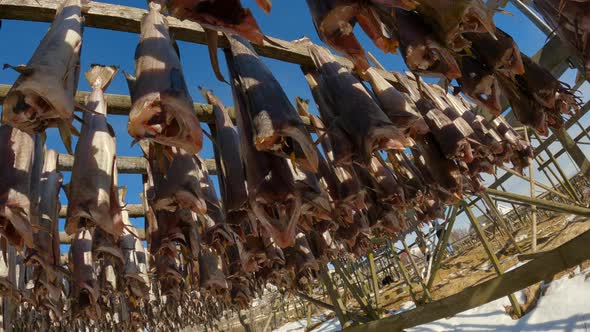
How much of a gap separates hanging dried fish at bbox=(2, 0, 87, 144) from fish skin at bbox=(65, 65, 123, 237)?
0.09 meters

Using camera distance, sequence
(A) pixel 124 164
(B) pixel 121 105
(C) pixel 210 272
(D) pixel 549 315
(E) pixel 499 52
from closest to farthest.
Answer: (E) pixel 499 52
(B) pixel 121 105
(C) pixel 210 272
(A) pixel 124 164
(D) pixel 549 315

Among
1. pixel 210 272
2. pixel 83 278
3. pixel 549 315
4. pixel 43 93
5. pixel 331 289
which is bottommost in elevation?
pixel 549 315

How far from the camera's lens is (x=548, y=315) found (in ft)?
15.7

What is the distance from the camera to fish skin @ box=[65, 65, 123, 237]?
1339 millimetres

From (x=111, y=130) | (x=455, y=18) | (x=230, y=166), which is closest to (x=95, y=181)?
(x=111, y=130)

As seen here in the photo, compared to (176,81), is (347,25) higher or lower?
lower

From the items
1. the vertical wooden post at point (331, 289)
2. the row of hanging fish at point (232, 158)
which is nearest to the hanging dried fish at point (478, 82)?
the row of hanging fish at point (232, 158)

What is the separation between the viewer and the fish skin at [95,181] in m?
1.34

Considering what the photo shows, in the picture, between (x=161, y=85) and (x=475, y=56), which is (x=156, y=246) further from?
(x=475, y=56)

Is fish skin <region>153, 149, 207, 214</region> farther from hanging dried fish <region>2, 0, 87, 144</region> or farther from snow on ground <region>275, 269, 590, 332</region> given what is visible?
snow on ground <region>275, 269, 590, 332</region>

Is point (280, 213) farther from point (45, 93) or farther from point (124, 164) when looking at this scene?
point (124, 164)

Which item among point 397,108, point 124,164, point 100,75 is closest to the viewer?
point 397,108

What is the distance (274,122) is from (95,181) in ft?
2.21

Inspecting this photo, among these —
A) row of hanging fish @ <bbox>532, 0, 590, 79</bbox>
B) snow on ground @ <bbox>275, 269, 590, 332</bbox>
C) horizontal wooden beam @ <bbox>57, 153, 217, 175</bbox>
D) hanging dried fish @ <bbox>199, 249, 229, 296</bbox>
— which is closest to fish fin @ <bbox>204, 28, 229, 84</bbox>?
row of hanging fish @ <bbox>532, 0, 590, 79</bbox>
